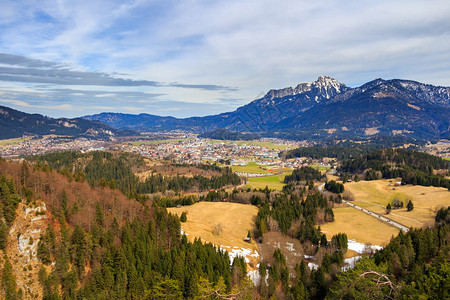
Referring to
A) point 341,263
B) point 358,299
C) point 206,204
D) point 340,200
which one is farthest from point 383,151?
point 358,299

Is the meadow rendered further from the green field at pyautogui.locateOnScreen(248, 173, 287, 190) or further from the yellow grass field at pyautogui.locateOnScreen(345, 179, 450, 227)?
the yellow grass field at pyautogui.locateOnScreen(345, 179, 450, 227)

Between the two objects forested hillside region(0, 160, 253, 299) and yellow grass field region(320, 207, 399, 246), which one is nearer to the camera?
forested hillside region(0, 160, 253, 299)

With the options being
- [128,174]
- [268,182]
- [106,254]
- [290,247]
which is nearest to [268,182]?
[268,182]

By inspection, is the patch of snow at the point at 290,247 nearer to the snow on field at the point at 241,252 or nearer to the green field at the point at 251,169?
the snow on field at the point at 241,252

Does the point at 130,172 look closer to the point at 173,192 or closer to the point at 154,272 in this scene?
the point at 173,192

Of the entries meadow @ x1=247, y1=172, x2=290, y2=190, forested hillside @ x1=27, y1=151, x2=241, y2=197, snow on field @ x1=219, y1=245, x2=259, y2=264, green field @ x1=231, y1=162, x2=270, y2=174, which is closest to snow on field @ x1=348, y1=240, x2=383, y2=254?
snow on field @ x1=219, y1=245, x2=259, y2=264

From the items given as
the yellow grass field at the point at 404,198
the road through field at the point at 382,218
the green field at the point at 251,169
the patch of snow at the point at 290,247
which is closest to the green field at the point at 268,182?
the green field at the point at 251,169

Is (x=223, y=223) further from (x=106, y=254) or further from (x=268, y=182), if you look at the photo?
(x=268, y=182)
